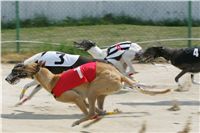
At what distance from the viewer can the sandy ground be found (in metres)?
7.62

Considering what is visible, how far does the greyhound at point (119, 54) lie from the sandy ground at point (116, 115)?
41 centimetres

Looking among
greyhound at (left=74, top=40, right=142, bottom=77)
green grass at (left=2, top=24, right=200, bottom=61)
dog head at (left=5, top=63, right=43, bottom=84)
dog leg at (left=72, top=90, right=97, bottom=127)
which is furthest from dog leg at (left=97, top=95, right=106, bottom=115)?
green grass at (left=2, top=24, right=200, bottom=61)

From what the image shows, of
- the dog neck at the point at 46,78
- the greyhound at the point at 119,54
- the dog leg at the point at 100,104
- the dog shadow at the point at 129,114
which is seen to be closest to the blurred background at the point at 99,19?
the greyhound at the point at 119,54

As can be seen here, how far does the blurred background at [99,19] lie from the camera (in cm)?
1788

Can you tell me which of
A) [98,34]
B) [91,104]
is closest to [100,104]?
[91,104]

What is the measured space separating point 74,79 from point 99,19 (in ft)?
39.4

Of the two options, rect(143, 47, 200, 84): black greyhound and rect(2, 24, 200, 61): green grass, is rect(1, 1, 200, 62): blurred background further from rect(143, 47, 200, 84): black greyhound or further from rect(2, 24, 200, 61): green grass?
rect(143, 47, 200, 84): black greyhound

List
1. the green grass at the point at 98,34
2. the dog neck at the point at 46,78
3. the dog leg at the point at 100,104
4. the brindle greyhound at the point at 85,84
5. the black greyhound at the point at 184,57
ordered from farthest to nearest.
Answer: the green grass at the point at 98,34, the black greyhound at the point at 184,57, the dog leg at the point at 100,104, the dog neck at the point at 46,78, the brindle greyhound at the point at 85,84

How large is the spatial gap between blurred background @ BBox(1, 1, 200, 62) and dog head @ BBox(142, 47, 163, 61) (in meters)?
7.20

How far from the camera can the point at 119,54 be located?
400 inches

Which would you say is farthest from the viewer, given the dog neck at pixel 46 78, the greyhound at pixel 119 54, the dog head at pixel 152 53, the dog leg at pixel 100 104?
the greyhound at pixel 119 54

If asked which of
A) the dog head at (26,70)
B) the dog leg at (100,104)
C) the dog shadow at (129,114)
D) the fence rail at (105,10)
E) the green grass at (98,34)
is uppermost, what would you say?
the dog head at (26,70)

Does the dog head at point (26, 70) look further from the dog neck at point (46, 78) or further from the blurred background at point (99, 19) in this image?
the blurred background at point (99, 19)

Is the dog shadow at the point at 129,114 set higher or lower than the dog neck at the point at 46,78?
lower
